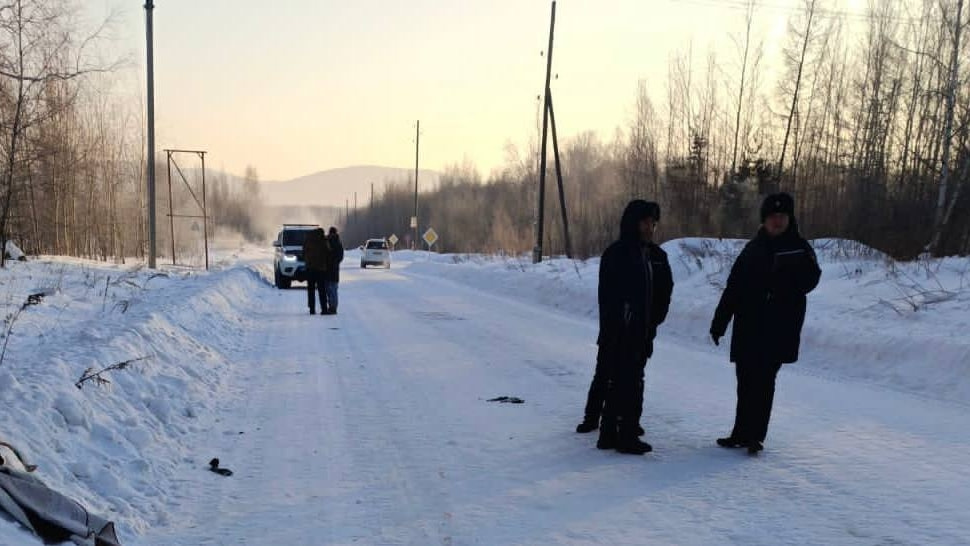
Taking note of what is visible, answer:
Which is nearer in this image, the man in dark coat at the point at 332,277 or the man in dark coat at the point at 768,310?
the man in dark coat at the point at 768,310

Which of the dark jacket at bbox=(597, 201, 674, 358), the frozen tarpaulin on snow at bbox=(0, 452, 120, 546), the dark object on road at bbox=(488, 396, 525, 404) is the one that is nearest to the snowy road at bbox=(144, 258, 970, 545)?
the dark object on road at bbox=(488, 396, 525, 404)

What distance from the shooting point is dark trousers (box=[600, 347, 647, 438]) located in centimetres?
535

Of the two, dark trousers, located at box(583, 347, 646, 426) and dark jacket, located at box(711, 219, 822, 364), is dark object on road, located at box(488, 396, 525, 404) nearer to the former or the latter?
dark trousers, located at box(583, 347, 646, 426)

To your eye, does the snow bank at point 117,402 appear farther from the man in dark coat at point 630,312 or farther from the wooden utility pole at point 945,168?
the wooden utility pole at point 945,168

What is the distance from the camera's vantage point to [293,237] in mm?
24125

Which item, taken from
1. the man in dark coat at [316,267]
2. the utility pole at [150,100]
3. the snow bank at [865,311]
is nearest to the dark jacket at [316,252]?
the man in dark coat at [316,267]

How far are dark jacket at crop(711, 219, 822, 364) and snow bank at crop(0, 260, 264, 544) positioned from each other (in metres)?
4.43

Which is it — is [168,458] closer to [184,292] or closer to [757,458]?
[757,458]

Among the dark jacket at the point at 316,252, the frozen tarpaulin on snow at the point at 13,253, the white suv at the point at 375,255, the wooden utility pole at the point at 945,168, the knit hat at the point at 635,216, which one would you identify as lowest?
the white suv at the point at 375,255

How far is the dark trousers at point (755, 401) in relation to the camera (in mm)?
5336

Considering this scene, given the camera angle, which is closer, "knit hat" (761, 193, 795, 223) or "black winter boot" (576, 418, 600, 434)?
"knit hat" (761, 193, 795, 223)

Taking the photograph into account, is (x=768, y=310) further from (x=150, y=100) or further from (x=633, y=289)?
(x=150, y=100)

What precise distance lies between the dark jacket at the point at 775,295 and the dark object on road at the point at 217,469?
4.07m

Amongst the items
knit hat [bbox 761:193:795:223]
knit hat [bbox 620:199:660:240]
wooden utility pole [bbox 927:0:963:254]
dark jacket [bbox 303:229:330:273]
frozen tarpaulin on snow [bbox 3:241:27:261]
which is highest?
wooden utility pole [bbox 927:0:963:254]
